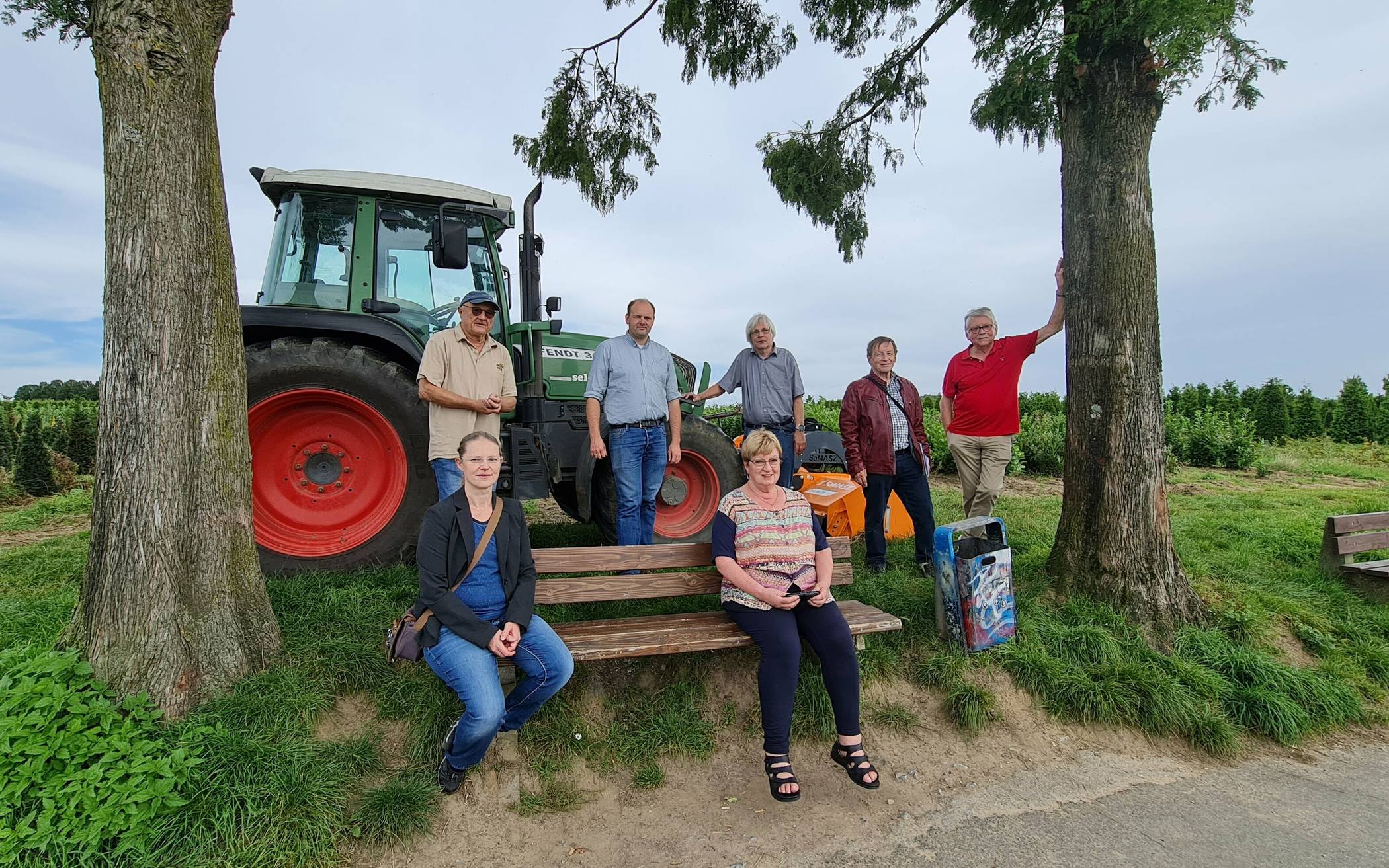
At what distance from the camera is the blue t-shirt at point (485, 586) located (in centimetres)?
266

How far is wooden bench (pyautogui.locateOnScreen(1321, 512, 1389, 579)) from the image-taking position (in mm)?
4816

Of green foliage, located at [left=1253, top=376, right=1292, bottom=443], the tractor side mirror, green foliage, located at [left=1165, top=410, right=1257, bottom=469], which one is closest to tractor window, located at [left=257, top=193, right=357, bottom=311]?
the tractor side mirror

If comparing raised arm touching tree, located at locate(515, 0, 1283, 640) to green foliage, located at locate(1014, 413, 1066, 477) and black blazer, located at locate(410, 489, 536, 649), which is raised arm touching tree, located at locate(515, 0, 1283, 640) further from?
green foliage, located at locate(1014, 413, 1066, 477)

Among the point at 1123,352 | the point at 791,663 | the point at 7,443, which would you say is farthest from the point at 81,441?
the point at 1123,352

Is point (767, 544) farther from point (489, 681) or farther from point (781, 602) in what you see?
point (489, 681)

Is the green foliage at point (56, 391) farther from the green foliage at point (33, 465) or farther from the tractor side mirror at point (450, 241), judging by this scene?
the tractor side mirror at point (450, 241)

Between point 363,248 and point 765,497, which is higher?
point 363,248

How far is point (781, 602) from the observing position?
2.93 meters

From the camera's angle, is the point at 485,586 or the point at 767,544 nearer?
the point at 485,586

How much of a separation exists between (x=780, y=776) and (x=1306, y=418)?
2149 cm

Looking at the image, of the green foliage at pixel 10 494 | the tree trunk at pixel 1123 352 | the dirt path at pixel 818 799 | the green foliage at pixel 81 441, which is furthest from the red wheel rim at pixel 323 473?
the green foliage at pixel 81 441

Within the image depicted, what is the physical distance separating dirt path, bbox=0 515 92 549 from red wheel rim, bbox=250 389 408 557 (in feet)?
10.3

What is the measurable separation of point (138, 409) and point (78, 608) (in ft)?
2.71

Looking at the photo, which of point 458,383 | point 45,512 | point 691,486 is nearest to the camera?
point 458,383
